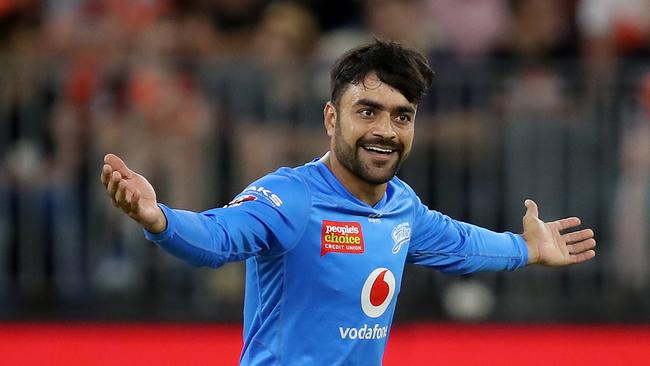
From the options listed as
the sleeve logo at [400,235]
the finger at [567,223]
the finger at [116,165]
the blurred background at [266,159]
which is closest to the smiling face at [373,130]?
the sleeve logo at [400,235]

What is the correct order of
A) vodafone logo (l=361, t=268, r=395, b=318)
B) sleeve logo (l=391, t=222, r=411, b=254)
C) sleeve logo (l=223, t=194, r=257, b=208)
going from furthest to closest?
sleeve logo (l=391, t=222, r=411, b=254), vodafone logo (l=361, t=268, r=395, b=318), sleeve logo (l=223, t=194, r=257, b=208)

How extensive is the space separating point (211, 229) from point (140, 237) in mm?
5898

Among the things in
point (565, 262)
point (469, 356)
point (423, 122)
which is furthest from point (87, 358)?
point (565, 262)

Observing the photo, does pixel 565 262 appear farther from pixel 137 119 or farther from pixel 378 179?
pixel 137 119

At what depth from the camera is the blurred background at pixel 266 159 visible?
1101 centimetres

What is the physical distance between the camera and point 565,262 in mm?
Result: 6664

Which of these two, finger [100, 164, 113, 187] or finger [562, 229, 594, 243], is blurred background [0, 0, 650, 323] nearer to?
finger [562, 229, 594, 243]

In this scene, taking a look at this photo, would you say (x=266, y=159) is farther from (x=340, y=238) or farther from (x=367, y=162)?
(x=340, y=238)

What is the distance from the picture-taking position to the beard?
589cm

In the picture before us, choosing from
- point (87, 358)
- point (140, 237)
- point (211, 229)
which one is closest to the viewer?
point (211, 229)

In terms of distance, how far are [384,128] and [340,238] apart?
0.50 m

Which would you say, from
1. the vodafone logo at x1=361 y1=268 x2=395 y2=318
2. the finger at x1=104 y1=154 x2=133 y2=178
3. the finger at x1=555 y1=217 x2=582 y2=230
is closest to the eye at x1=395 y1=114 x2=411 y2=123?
the vodafone logo at x1=361 y1=268 x2=395 y2=318

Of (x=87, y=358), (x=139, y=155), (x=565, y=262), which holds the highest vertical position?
(x=139, y=155)

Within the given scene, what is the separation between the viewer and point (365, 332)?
584cm
